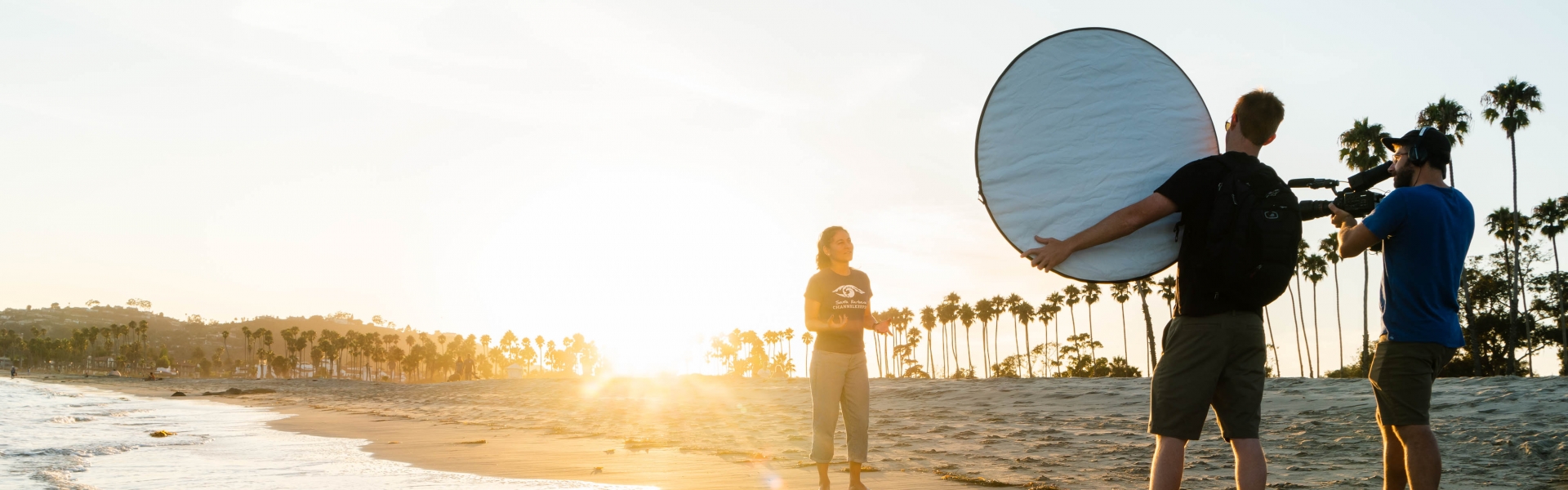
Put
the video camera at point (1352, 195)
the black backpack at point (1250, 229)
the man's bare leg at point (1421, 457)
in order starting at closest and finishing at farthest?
1. the black backpack at point (1250, 229)
2. the video camera at point (1352, 195)
3. the man's bare leg at point (1421, 457)

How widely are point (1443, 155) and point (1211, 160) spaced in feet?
4.71

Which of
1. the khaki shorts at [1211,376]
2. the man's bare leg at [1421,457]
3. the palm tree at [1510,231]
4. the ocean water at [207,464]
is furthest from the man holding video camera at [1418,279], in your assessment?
the palm tree at [1510,231]

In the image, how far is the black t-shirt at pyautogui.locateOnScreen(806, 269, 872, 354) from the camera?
5.12 meters

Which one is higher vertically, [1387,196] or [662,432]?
[1387,196]

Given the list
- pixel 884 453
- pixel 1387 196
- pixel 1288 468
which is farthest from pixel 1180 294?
pixel 884 453

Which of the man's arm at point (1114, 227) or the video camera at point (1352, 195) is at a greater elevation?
the video camera at point (1352, 195)

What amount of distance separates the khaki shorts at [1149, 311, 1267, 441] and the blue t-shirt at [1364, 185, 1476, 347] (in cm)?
94

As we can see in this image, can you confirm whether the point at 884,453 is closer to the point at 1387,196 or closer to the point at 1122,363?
the point at 1387,196

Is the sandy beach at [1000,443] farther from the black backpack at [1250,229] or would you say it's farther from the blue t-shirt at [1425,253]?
the black backpack at [1250,229]

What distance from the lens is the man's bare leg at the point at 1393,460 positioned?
360 cm

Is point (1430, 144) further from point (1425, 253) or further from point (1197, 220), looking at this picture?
point (1197, 220)

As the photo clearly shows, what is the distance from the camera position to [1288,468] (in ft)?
21.6

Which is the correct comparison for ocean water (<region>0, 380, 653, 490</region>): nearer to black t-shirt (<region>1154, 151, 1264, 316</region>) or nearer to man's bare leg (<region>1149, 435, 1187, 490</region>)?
man's bare leg (<region>1149, 435, 1187, 490</region>)

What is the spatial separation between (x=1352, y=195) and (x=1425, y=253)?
368 millimetres
